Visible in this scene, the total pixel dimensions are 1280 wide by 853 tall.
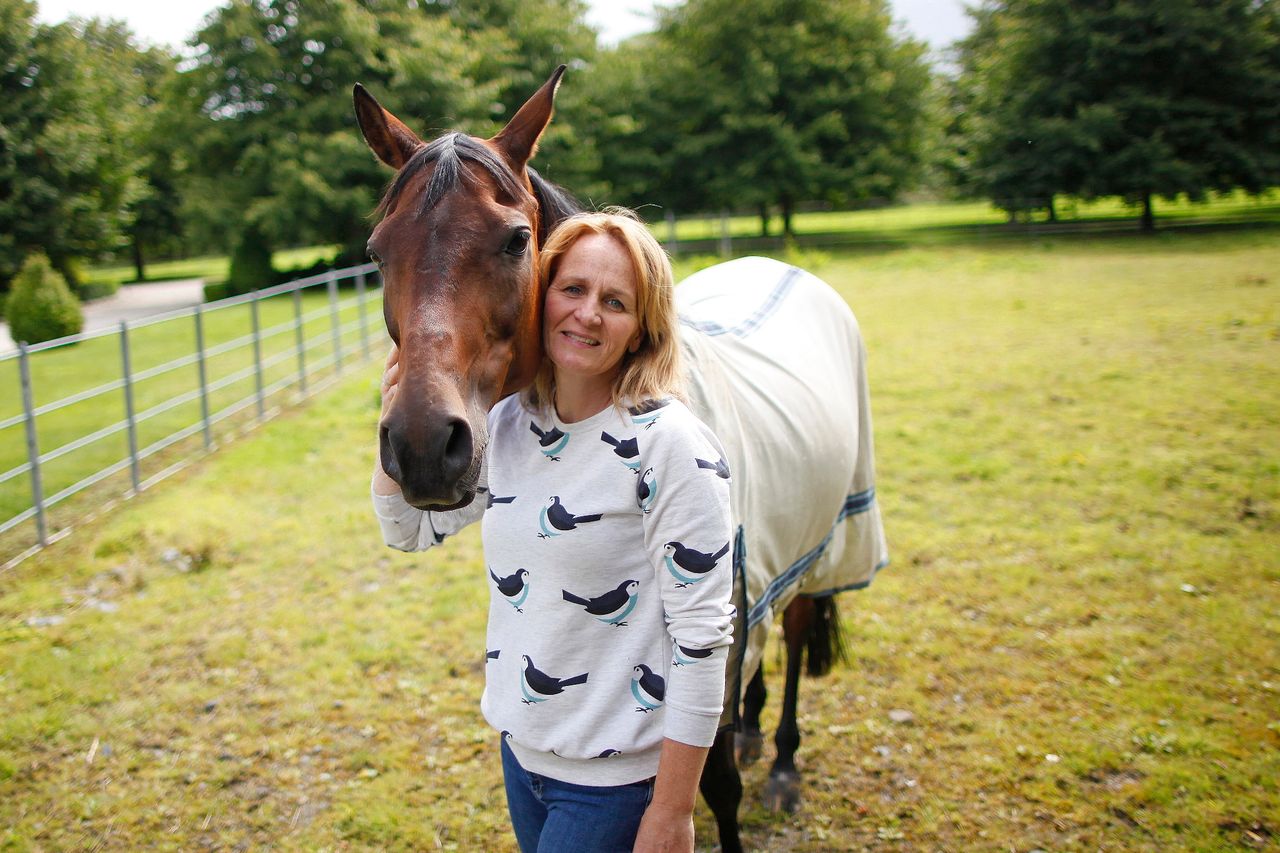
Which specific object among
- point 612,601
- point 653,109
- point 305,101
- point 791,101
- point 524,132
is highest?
point 653,109

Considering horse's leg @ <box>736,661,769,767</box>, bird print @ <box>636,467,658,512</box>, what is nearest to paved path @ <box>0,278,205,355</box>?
horse's leg @ <box>736,661,769,767</box>

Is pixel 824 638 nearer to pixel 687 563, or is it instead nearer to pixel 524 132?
pixel 687 563

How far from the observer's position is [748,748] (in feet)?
10.3

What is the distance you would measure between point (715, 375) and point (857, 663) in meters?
2.25

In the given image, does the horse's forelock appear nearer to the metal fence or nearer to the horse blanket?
the horse blanket

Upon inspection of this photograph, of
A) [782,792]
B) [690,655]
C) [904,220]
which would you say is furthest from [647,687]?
[904,220]

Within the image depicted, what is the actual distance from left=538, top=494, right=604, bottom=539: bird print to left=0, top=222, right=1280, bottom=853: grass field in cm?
177

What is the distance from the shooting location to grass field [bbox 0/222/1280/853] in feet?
9.30

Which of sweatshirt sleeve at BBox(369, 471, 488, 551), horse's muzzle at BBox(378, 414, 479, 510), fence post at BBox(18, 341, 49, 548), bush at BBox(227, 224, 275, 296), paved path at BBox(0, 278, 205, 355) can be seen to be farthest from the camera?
bush at BBox(227, 224, 275, 296)

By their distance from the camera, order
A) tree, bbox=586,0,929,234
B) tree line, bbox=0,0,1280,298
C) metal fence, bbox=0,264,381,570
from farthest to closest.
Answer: tree, bbox=586,0,929,234 → tree line, bbox=0,0,1280,298 → metal fence, bbox=0,264,381,570

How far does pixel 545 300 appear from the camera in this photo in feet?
5.12

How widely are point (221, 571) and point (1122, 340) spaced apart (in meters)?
9.13

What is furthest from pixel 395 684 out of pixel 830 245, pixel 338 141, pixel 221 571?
pixel 830 245

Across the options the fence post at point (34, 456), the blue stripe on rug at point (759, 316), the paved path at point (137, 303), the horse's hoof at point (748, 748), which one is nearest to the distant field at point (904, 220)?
the paved path at point (137, 303)
